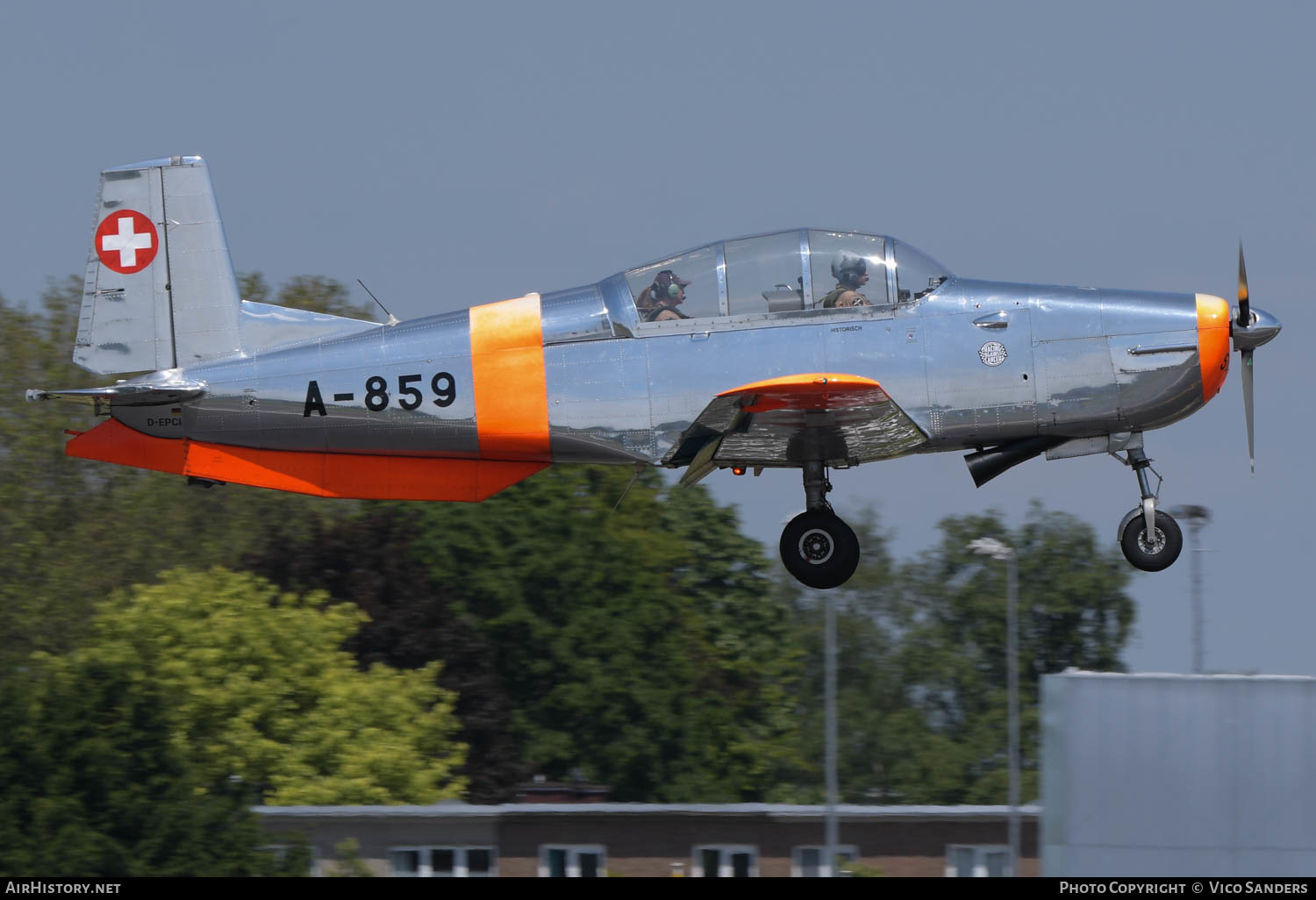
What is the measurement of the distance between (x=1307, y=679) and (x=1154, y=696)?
1292 millimetres

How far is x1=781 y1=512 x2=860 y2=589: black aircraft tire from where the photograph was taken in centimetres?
1268

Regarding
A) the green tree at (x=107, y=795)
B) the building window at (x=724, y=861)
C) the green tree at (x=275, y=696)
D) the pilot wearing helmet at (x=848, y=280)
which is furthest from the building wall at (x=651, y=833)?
the pilot wearing helmet at (x=848, y=280)

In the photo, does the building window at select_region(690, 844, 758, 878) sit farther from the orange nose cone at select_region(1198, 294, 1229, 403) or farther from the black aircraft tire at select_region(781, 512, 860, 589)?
the orange nose cone at select_region(1198, 294, 1229, 403)

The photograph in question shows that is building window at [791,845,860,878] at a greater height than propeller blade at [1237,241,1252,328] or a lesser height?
lesser

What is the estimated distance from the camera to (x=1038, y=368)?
12008mm

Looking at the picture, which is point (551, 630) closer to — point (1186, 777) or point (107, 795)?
point (107, 795)

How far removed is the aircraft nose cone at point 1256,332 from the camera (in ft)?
40.5

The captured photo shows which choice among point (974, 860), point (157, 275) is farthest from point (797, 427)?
point (974, 860)

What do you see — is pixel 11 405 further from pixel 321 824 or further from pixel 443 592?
pixel 321 824

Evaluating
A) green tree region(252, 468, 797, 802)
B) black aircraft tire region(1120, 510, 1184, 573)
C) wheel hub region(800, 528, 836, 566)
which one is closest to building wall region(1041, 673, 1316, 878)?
black aircraft tire region(1120, 510, 1184, 573)

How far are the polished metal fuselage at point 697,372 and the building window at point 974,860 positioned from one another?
1627 cm

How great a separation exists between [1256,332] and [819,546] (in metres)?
3.61

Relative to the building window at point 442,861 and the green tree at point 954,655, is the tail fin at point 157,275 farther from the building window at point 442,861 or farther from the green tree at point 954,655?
the green tree at point 954,655

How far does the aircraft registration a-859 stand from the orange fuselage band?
0.02m
